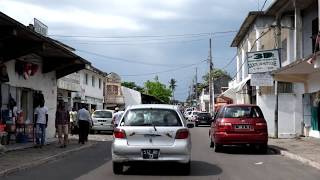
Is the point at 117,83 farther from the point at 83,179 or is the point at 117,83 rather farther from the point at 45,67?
the point at 83,179

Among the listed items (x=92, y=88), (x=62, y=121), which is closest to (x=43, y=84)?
(x=62, y=121)

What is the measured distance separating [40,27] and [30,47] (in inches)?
233

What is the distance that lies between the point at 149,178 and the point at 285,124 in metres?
18.5

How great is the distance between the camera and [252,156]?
19.1m

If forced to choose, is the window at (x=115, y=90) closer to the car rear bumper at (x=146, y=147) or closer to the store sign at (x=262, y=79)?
the store sign at (x=262, y=79)

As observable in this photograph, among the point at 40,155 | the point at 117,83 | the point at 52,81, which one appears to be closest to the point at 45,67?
the point at 52,81

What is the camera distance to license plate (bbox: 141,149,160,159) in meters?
12.9

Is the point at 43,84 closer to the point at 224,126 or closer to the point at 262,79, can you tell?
the point at 224,126

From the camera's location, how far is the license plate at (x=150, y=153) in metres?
12.9

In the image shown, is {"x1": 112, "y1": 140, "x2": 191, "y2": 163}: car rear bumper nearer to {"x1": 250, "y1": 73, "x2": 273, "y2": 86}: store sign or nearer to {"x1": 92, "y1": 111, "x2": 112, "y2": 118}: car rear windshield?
{"x1": 250, "y1": 73, "x2": 273, "y2": 86}: store sign

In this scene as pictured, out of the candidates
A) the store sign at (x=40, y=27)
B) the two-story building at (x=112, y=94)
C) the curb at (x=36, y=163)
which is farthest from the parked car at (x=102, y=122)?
the two-story building at (x=112, y=94)

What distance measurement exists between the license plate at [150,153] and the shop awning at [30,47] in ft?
19.2

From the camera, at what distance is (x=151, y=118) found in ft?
44.2

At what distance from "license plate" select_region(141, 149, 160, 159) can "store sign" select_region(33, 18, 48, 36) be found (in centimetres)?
1349
